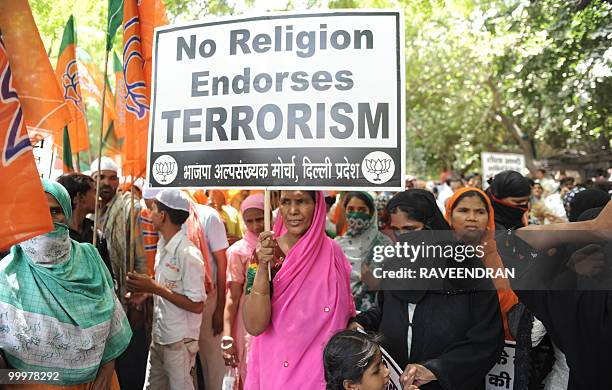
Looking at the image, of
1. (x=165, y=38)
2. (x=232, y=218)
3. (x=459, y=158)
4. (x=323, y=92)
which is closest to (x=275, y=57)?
(x=323, y=92)

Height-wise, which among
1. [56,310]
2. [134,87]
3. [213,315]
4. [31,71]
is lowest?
[213,315]

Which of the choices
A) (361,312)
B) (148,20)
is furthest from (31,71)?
(361,312)

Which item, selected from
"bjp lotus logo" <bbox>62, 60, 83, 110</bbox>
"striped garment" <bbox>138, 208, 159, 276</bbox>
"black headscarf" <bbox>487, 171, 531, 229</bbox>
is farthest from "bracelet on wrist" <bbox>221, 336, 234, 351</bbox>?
"bjp lotus logo" <bbox>62, 60, 83, 110</bbox>

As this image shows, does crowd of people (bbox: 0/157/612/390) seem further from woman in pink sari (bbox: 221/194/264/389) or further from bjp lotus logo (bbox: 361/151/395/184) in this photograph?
bjp lotus logo (bbox: 361/151/395/184)

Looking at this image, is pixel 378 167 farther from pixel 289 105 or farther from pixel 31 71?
pixel 31 71

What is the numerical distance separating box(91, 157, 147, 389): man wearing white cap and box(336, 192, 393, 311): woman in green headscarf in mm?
1431

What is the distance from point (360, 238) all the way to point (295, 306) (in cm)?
176

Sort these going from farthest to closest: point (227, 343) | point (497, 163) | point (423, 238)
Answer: point (497, 163) < point (227, 343) < point (423, 238)

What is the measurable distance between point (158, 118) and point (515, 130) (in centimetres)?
1734

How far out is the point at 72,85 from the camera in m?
4.60

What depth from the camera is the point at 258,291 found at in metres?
2.64

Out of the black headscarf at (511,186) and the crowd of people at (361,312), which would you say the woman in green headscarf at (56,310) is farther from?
the black headscarf at (511,186)

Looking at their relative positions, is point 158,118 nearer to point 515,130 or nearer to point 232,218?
point 232,218

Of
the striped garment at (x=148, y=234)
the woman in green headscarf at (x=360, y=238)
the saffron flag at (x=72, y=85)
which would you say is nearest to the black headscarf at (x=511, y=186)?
the woman in green headscarf at (x=360, y=238)
